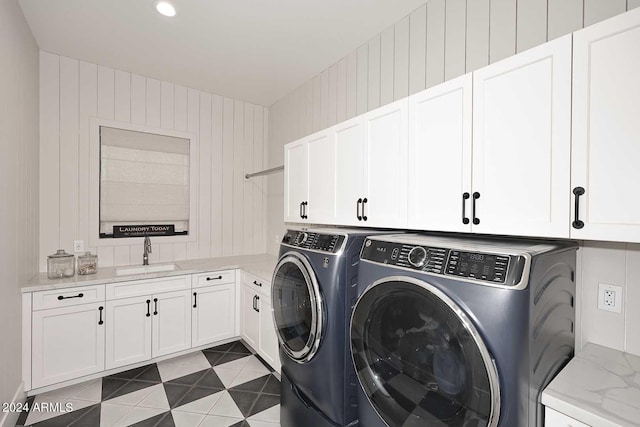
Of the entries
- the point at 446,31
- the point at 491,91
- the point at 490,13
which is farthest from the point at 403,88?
the point at 491,91

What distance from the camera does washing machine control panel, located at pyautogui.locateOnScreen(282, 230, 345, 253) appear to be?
1.61 m

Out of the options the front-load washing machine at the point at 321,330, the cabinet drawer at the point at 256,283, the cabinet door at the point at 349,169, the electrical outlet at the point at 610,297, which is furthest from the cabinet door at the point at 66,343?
the electrical outlet at the point at 610,297

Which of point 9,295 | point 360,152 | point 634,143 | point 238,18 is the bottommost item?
point 9,295

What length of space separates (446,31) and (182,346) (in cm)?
323

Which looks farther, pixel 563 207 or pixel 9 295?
pixel 9 295

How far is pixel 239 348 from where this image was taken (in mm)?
3084

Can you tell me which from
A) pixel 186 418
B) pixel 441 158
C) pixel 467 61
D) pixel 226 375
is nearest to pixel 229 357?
pixel 226 375

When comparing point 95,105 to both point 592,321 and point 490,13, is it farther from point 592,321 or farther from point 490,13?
point 592,321

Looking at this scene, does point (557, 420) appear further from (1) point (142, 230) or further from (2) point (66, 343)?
(1) point (142, 230)

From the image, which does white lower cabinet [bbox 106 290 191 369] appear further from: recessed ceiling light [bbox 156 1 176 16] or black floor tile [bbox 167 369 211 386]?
recessed ceiling light [bbox 156 1 176 16]

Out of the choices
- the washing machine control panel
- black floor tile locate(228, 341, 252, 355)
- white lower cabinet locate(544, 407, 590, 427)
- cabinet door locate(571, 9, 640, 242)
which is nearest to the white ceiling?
cabinet door locate(571, 9, 640, 242)

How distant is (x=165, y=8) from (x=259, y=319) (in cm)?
246

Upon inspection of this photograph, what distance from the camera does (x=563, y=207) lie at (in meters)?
1.05

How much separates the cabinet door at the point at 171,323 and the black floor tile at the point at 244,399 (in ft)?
2.56
